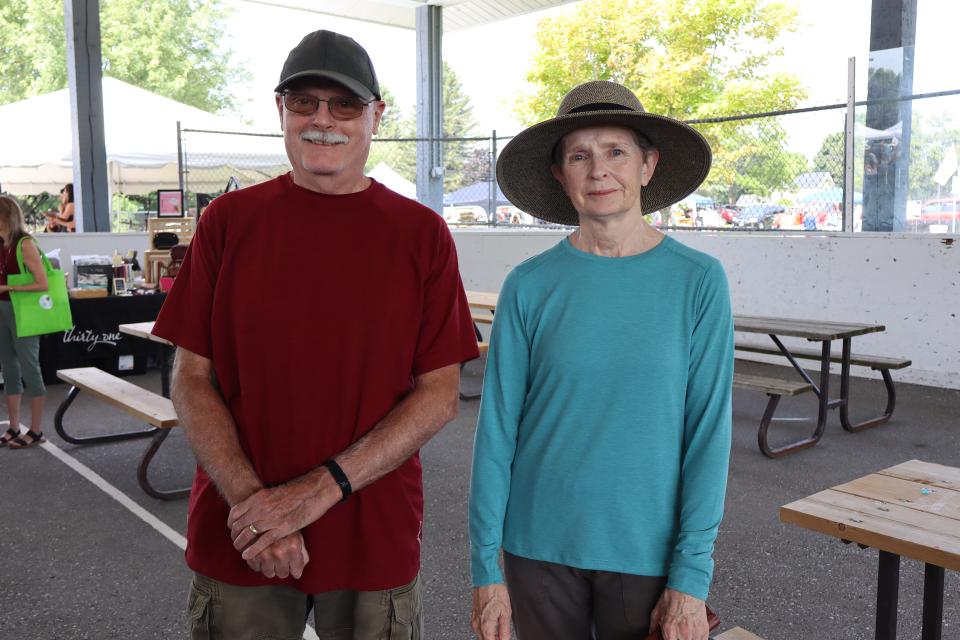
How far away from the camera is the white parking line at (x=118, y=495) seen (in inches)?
167

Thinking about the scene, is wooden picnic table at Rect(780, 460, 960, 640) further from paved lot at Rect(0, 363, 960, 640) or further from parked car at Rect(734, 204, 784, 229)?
parked car at Rect(734, 204, 784, 229)

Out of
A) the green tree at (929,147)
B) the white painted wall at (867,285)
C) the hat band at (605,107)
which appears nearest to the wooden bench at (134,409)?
the hat band at (605,107)

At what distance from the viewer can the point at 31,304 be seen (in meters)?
5.86

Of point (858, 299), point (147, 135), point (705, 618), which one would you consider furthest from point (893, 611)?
point (147, 135)

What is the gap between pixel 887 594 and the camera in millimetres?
2316

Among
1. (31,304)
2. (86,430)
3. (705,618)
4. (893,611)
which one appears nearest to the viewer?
(705,618)

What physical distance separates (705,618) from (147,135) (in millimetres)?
12505

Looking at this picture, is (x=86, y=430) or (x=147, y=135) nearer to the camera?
(x=86, y=430)

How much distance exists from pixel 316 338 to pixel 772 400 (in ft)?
15.1

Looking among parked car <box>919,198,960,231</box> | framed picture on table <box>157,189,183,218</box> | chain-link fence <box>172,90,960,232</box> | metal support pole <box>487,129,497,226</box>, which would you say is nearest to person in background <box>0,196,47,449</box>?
chain-link fence <box>172,90,960,232</box>

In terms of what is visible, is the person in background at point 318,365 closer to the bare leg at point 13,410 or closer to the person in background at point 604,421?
the person in background at point 604,421

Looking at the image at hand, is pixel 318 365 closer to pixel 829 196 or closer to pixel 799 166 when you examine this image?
pixel 829 196

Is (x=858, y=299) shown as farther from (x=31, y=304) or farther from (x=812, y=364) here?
(x=31, y=304)

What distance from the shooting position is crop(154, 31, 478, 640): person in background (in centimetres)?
166
